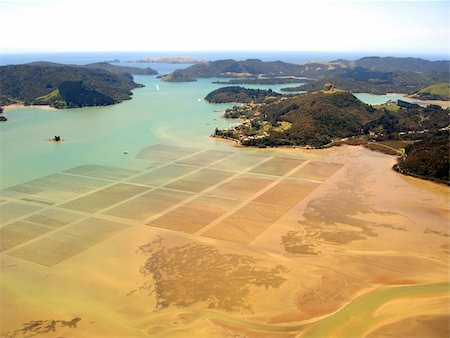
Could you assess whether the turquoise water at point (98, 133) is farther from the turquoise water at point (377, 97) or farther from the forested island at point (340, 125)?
the turquoise water at point (377, 97)

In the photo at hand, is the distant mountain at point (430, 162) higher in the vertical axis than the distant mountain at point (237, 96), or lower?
lower

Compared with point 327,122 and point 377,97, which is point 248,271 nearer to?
point 327,122

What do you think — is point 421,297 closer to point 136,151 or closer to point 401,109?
point 136,151

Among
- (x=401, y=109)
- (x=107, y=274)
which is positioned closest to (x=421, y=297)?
(x=107, y=274)

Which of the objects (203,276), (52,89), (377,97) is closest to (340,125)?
(203,276)

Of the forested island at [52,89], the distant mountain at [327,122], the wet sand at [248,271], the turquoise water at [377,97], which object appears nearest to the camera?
the wet sand at [248,271]

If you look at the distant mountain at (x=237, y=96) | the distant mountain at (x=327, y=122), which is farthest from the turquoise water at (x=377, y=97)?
the distant mountain at (x=327, y=122)

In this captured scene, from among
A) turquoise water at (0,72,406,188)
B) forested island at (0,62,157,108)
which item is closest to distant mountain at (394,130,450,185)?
turquoise water at (0,72,406,188)
